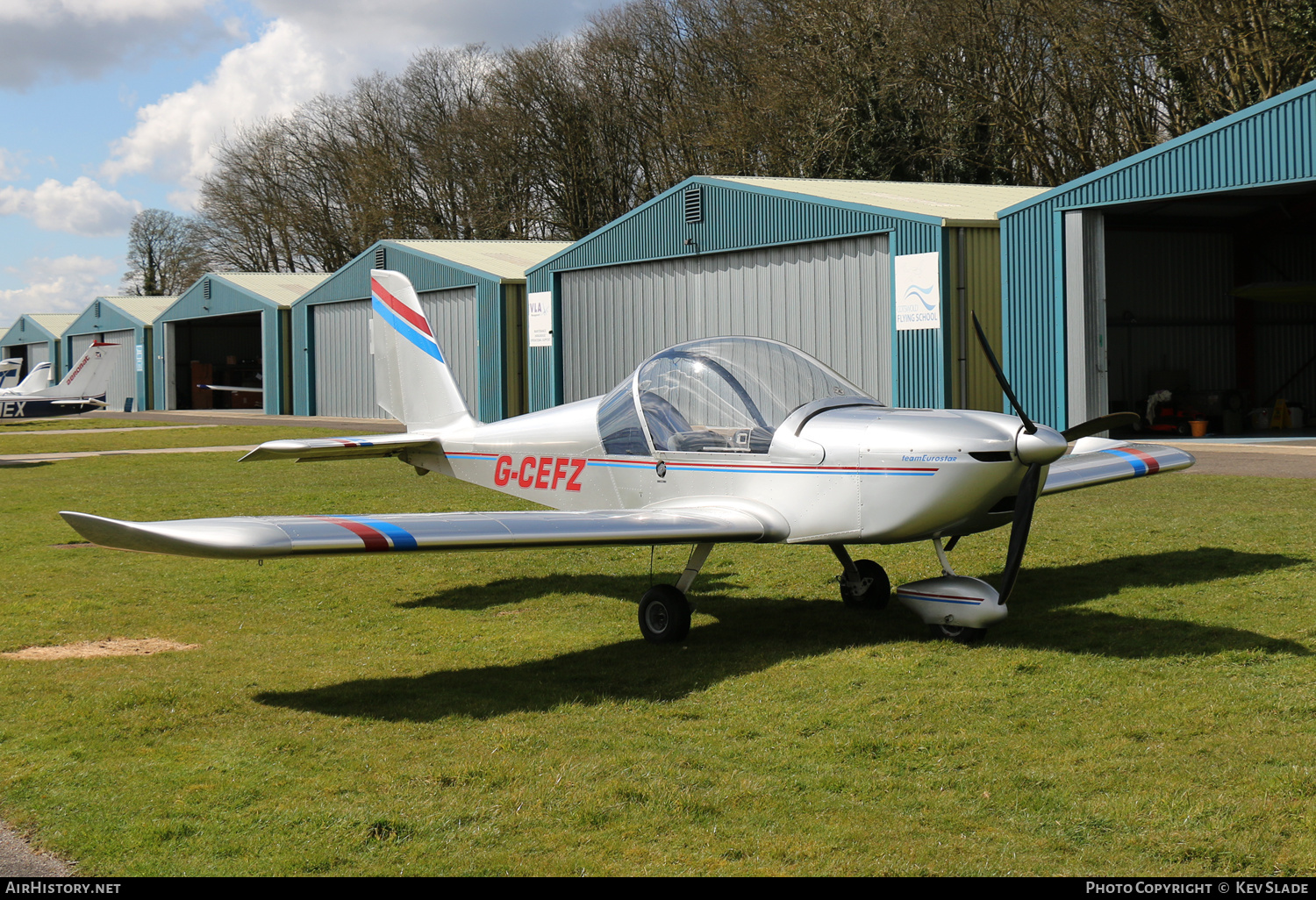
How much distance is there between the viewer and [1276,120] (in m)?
18.4

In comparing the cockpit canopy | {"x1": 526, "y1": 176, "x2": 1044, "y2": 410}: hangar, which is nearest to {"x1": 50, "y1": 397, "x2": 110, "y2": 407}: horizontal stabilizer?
{"x1": 526, "y1": 176, "x2": 1044, "y2": 410}: hangar

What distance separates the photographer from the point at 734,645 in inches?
296

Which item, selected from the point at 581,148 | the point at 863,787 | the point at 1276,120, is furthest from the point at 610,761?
the point at 581,148

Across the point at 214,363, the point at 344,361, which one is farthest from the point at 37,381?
the point at 344,361

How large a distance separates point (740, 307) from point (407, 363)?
641 inches

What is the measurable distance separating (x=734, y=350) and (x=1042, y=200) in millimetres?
15775

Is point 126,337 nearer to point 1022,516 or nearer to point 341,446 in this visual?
point 341,446

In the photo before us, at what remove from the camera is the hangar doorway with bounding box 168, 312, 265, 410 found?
2233 inches

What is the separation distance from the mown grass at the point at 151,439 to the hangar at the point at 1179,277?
15615 millimetres

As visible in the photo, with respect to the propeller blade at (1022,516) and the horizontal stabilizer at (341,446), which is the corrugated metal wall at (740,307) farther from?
the propeller blade at (1022,516)

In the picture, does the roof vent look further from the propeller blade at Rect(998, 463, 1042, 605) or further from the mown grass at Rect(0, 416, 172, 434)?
the mown grass at Rect(0, 416, 172, 434)

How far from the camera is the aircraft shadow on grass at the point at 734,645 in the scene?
6281 millimetres
